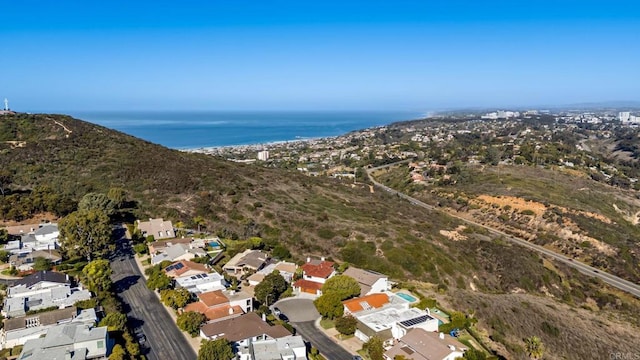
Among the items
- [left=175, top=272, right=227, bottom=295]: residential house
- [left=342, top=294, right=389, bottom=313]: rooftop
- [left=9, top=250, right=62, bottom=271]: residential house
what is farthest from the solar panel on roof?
[left=9, top=250, right=62, bottom=271]: residential house

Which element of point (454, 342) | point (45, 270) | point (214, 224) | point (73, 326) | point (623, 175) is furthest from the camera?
point (623, 175)

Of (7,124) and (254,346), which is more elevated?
(7,124)

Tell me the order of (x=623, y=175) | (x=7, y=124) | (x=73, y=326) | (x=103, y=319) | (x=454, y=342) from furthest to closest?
(x=623, y=175), (x=7, y=124), (x=454, y=342), (x=103, y=319), (x=73, y=326)

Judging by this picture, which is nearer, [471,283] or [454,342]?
[454,342]

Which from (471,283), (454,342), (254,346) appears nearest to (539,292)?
(471,283)

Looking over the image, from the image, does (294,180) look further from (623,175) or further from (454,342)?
(623,175)

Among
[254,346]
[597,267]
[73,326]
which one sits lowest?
[597,267]
